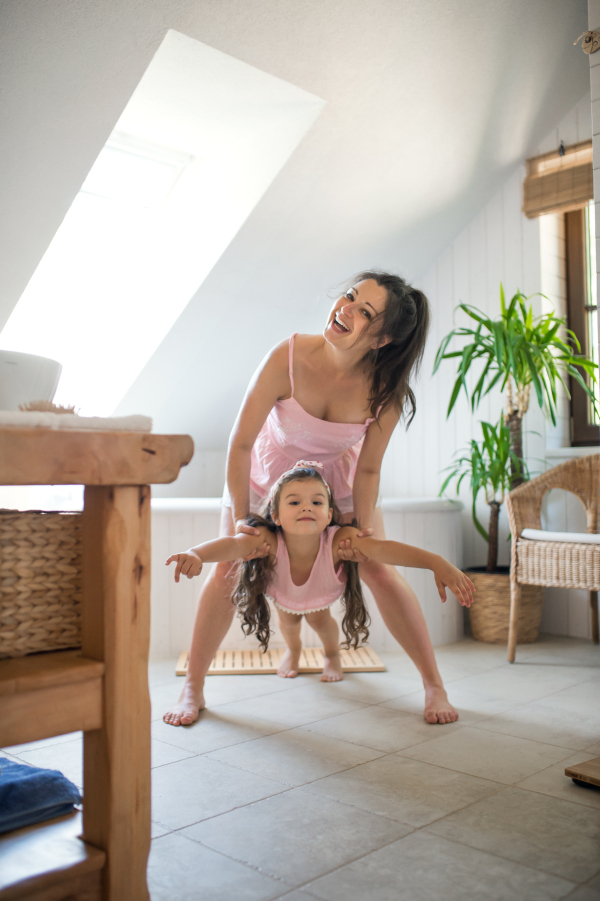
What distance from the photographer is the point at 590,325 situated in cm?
332

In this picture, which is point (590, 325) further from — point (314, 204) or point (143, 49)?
point (143, 49)

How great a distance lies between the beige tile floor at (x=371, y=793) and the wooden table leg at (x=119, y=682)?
24 centimetres

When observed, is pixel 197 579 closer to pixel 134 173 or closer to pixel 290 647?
pixel 290 647

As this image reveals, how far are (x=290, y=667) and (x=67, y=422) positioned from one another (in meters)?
1.77

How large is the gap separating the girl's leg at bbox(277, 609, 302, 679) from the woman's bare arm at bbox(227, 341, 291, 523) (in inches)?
20.0

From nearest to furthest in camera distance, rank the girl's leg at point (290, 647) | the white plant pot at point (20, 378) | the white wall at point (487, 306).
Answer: the white plant pot at point (20, 378) < the girl's leg at point (290, 647) < the white wall at point (487, 306)

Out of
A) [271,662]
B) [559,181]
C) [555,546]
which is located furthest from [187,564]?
[559,181]

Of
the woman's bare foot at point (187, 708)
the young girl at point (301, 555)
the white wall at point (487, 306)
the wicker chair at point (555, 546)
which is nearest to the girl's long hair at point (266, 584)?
the young girl at point (301, 555)

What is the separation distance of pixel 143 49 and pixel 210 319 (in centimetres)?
119

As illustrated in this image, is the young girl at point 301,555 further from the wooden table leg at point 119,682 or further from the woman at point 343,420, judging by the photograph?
the wooden table leg at point 119,682

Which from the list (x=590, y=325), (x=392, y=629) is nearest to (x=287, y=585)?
(x=392, y=629)

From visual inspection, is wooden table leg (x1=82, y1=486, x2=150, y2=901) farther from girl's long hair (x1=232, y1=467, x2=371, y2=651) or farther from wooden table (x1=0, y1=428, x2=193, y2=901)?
girl's long hair (x1=232, y1=467, x2=371, y2=651)

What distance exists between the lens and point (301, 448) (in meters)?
2.13

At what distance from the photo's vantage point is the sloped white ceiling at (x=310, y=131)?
81.0 inches
